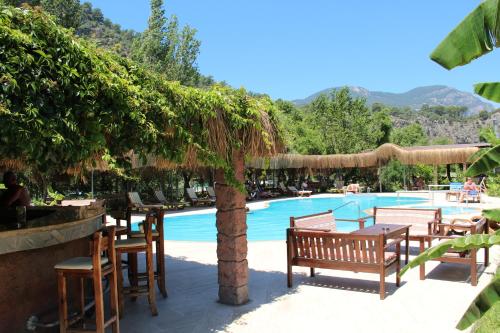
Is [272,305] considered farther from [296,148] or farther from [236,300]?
[296,148]

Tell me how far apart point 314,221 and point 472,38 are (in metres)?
4.97

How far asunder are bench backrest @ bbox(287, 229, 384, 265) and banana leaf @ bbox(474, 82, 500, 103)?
3064mm

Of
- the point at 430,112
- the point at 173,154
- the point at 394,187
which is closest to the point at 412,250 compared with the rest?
the point at 173,154

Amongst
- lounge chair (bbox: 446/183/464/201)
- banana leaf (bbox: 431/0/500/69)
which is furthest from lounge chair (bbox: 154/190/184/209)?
banana leaf (bbox: 431/0/500/69)

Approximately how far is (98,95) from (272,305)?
10.9ft

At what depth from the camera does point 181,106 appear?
4305mm

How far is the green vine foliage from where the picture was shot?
8.91 feet

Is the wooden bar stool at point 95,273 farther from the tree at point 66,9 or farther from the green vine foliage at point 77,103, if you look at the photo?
the tree at point 66,9

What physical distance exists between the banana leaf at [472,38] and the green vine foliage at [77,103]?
233 cm

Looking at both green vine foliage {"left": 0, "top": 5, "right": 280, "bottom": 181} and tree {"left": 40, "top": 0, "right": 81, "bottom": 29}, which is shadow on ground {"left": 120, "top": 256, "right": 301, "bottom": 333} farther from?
tree {"left": 40, "top": 0, "right": 81, "bottom": 29}

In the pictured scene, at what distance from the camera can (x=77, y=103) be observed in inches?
121

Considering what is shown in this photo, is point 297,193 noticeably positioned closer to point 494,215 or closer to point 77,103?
point 77,103

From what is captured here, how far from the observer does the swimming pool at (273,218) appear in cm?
1412

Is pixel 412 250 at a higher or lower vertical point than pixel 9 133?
lower
